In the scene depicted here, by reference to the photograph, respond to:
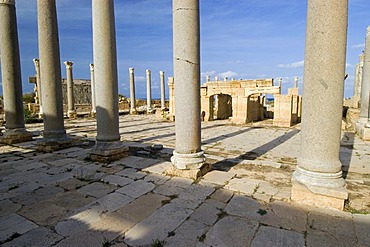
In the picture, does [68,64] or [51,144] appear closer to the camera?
[51,144]

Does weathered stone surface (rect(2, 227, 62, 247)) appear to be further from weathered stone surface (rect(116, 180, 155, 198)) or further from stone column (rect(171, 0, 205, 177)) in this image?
stone column (rect(171, 0, 205, 177))

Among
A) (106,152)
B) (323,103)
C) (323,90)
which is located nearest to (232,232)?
(323,103)

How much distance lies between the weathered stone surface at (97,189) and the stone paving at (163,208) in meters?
0.02

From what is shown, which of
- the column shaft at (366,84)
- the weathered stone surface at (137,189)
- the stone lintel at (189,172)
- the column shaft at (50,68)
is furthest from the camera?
the column shaft at (366,84)

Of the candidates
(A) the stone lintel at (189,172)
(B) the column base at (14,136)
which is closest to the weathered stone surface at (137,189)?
(A) the stone lintel at (189,172)

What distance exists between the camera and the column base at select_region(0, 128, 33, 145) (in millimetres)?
8258

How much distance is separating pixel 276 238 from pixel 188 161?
91.8 inches

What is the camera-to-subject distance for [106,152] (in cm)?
581

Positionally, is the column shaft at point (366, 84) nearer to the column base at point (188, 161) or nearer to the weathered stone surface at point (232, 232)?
the column base at point (188, 161)

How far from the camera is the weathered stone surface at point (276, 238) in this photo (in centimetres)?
250

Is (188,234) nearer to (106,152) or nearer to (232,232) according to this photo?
(232,232)

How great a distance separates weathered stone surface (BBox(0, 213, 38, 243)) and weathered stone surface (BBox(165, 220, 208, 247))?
1.85m

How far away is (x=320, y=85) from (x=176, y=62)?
2594 mm

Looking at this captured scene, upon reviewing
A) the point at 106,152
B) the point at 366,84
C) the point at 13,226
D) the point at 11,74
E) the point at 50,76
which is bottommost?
the point at 13,226
